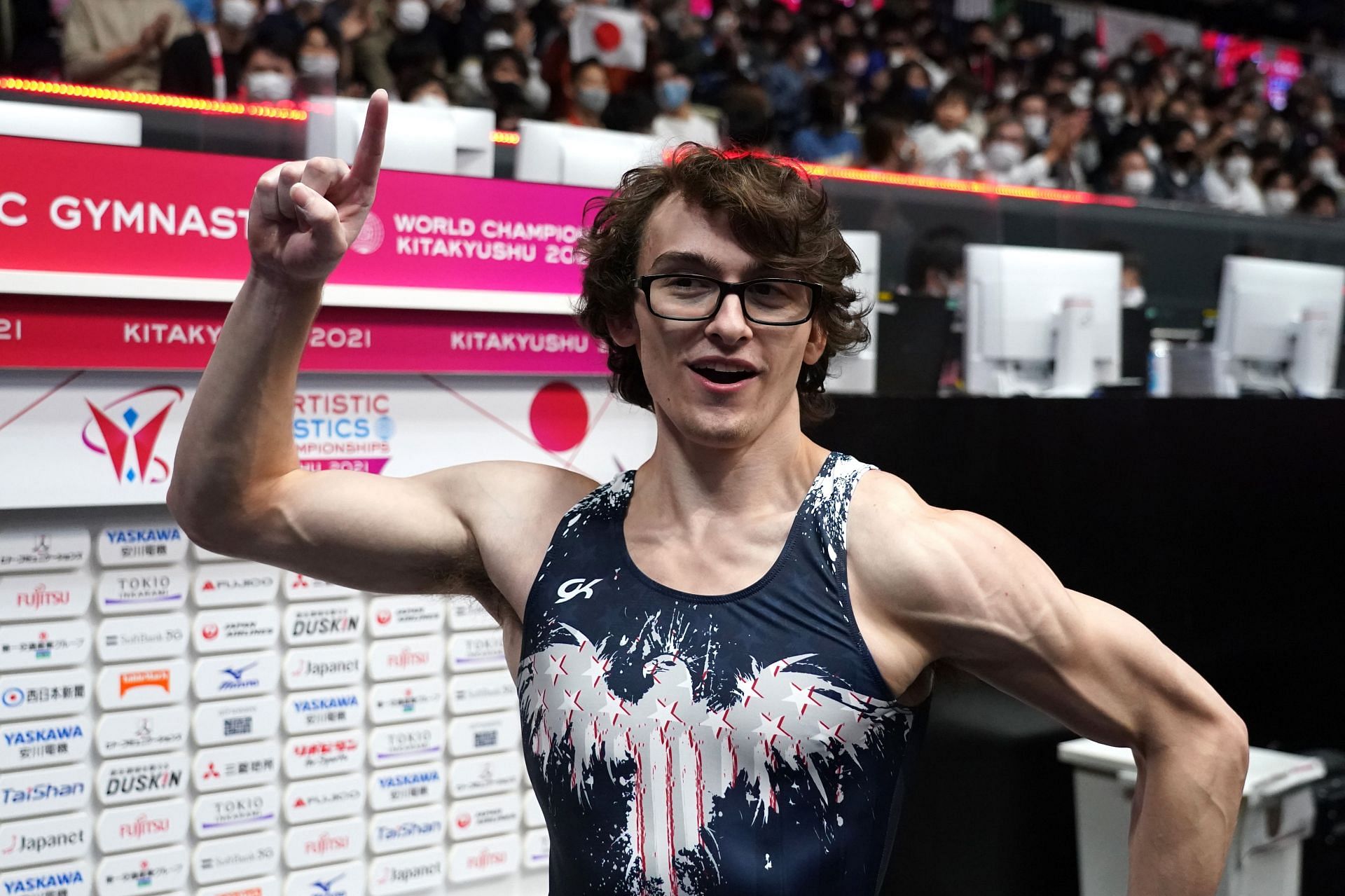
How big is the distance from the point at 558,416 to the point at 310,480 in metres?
1.18

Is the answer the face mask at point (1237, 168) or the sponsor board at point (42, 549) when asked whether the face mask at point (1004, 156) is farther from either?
the sponsor board at point (42, 549)

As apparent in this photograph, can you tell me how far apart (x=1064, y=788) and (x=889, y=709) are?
2.56 metres

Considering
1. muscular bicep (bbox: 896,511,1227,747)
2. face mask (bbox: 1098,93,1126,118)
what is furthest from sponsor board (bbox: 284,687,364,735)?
face mask (bbox: 1098,93,1126,118)

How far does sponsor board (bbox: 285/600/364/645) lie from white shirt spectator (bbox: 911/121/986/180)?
489 centimetres

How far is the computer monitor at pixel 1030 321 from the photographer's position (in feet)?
14.0

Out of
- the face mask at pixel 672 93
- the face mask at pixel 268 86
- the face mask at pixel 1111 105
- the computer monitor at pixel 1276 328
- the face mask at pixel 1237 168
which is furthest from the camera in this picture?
the face mask at pixel 1111 105

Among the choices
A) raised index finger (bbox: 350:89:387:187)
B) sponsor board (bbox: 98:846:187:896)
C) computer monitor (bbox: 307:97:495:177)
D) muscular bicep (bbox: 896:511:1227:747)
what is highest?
computer monitor (bbox: 307:97:495:177)

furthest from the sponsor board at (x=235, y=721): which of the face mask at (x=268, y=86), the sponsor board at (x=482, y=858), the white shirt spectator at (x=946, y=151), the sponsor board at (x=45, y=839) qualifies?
the white shirt spectator at (x=946, y=151)

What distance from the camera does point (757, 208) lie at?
1.50m

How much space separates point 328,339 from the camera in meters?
2.41

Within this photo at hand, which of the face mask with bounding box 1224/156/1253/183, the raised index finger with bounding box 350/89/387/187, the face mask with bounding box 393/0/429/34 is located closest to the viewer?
the raised index finger with bounding box 350/89/387/187

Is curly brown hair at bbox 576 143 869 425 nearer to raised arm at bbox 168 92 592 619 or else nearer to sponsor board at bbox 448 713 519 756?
raised arm at bbox 168 92 592 619

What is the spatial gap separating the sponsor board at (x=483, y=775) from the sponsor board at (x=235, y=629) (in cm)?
47

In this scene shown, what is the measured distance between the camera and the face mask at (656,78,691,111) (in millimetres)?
7449
